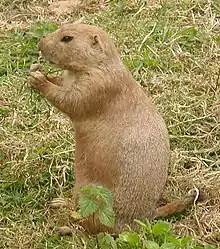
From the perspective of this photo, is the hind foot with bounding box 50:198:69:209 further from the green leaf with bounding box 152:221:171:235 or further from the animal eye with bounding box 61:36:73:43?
the animal eye with bounding box 61:36:73:43

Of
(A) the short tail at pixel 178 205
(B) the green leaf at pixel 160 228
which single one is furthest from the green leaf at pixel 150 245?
(A) the short tail at pixel 178 205

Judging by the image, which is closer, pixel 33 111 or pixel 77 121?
pixel 77 121

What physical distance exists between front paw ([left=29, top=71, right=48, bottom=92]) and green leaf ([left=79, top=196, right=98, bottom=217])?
2.67 ft

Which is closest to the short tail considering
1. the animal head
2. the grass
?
the grass

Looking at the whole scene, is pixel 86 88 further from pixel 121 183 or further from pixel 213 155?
pixel 213 155

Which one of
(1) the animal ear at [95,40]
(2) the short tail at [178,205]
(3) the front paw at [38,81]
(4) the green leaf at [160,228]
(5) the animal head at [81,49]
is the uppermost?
(1) the animal ear at [95,40]

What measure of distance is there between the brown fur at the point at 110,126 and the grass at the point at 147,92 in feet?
1.08

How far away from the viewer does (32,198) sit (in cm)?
450

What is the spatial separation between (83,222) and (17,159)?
3.02ft

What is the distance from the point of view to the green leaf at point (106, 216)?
147 inches

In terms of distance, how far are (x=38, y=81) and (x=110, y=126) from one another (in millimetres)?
529

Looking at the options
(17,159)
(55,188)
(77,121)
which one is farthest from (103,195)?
(17,159)

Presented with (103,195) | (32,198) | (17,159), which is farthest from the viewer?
(17,159)

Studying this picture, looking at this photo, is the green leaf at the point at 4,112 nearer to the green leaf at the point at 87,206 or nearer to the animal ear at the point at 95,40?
the animal ear at the point at 95,40
